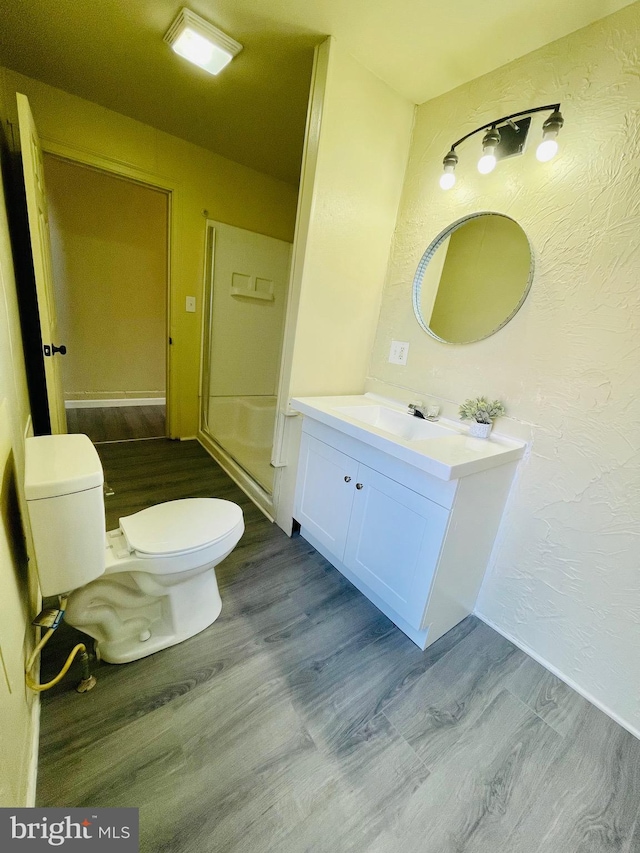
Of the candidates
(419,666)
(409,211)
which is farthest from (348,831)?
(409,211)

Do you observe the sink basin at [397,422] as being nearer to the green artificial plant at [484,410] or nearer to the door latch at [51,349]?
the green artificial plant at [484,410]

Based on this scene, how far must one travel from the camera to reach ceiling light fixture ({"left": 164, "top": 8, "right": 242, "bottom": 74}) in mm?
1359

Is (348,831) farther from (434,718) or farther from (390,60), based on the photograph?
(390,60)

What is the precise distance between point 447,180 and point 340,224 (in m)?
0.49

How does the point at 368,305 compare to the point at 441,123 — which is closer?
the point at 441,123

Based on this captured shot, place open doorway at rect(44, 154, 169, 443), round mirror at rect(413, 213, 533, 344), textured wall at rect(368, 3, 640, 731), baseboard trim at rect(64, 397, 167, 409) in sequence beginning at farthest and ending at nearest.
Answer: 1. baseboard trim at rect(64, 397, 167, 409)
2. open doorway at rect(44, 154, 169, 443)
3. round mirror at rect(413, 213, 533, 344)
4. textured wall at rect(368, 3, 640, 731)

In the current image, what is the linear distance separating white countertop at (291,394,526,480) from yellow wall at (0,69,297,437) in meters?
1.63

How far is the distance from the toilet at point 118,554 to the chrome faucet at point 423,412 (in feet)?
3.09

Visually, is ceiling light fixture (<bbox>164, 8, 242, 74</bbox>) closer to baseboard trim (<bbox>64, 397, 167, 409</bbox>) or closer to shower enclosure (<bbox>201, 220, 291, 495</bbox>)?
shower enclosure (<bbox>201, 220, 291, 495</bbox>)

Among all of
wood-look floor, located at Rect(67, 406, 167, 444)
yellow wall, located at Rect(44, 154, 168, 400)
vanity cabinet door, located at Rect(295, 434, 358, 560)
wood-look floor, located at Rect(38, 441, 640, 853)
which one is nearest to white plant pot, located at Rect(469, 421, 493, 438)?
vanity cabinet door, located at Rect(295, 434, 358, 560)

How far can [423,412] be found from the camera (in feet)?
5.34

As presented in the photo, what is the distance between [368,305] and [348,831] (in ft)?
6.46

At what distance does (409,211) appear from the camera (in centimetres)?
171

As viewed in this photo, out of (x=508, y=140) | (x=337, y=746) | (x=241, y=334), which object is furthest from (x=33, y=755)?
(x=241, y=334)
